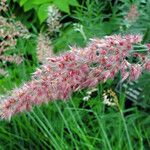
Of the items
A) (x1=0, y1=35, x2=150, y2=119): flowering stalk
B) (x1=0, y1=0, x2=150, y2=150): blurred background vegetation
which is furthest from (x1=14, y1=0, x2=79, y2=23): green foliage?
(x1=0, y1=35, x2=150, y2=119): flowering stalk

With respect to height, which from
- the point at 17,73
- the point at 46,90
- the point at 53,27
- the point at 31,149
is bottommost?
the point at 31,149

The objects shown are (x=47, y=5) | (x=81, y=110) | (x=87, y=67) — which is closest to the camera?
(x=87, y=67)

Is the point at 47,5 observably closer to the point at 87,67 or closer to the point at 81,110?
the point at 81,110

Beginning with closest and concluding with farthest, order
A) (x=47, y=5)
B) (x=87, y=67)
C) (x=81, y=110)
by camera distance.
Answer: (x=87, y=67), (x=81, y=110), (x=47, y=5)

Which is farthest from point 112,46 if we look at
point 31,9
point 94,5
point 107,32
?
point 31,9

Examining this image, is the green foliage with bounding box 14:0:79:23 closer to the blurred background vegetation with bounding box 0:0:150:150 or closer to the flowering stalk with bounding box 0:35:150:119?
the blurred background vegetation with bounding box 0:0:150:150

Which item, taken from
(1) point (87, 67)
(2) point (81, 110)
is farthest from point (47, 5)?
(1) point (87, 67)

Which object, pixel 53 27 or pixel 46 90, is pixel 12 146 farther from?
pixel 46 90

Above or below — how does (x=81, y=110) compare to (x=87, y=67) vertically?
below

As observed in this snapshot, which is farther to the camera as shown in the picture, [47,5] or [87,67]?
[47,5]
